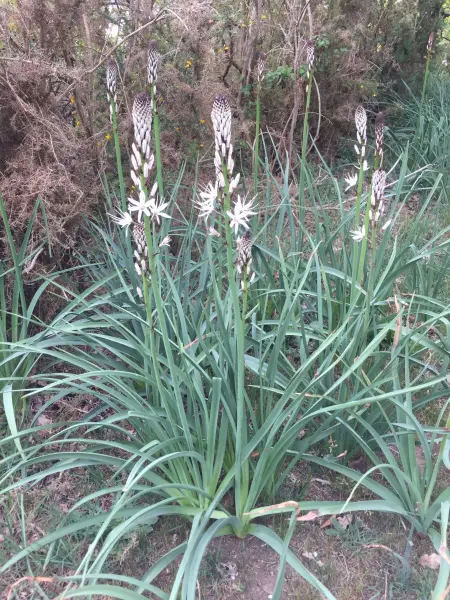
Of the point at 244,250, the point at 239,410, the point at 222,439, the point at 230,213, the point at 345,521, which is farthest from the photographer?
the point at 345,521

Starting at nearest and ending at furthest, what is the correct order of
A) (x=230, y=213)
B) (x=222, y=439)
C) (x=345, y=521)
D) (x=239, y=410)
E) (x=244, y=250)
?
(x=230, y=213) < (x=244, y=250) < (x=239, y=410) < (x=222, y=439) < (x=345, y=521)

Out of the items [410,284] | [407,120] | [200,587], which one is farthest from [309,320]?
[407,120]

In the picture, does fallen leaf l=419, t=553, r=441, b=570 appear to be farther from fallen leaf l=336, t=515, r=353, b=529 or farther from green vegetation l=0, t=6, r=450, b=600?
fallen leaf l=336, t=515, r=353, b=529

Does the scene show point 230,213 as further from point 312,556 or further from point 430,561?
point 430,561

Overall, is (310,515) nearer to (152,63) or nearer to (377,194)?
(377,194)

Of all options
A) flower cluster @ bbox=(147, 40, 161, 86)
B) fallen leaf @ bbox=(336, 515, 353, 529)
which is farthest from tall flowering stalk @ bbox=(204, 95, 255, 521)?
flower cluster @ bbox=(147, 40, 161, 86)

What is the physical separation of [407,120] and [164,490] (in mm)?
6461

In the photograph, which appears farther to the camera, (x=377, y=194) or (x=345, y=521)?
(x=345, y=521)

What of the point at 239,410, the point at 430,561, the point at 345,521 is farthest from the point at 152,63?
the point at 430,561

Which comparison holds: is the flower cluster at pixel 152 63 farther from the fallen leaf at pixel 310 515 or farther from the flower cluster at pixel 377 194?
the fallen leaf at pixel 310 515

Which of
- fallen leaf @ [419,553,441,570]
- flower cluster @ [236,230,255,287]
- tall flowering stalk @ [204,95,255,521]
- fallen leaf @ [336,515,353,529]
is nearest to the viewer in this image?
tall flowering stalk @ [204,95,255,521]

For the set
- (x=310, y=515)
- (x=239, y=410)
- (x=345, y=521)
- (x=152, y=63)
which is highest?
(x=152, y=63)

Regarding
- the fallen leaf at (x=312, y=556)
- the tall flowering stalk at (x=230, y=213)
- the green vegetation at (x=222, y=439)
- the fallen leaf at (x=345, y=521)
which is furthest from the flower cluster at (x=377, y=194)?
the fallen leaf at (x=312, y=556)

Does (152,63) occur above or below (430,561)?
above
